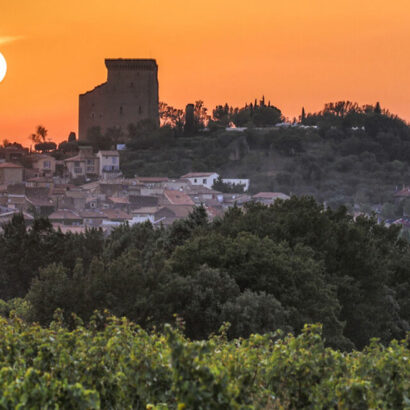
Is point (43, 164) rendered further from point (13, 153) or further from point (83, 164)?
point (13, 153)

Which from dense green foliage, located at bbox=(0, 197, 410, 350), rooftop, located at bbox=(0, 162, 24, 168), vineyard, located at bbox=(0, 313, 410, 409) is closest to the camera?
vineyard, located at bbox=(0, 313, 410, 409)

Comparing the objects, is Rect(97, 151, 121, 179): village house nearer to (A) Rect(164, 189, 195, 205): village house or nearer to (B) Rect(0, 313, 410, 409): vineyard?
(A) Rect(164, 189, 195, 205): village house

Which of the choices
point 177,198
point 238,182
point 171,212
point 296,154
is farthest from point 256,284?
point 296,154

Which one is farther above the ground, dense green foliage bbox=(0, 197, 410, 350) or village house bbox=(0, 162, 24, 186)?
village house bbox=(0, 162, 24, 186)

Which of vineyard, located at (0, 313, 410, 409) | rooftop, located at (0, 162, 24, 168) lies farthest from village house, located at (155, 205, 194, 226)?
vineyard, located at (0, 313, 410, 409)

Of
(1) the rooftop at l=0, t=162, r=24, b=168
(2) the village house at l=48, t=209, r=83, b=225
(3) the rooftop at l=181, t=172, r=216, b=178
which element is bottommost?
(2) the village house at l=48, t=209, r=83, b=225

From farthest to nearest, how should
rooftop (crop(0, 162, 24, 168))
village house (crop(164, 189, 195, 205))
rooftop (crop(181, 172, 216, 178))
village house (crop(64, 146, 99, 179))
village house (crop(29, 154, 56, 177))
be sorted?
village house (crop(29, 154, 56, 177)) < village house (crop(64, 146, 99, 179)) < rooftop (crop(0, 162, 24, 168)) < rooftop (crop(181, 172, 216, 178)) < village house (crop(164, 189, 195, 205))

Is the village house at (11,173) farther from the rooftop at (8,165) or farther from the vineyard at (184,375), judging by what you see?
the vineyard at (184,375)

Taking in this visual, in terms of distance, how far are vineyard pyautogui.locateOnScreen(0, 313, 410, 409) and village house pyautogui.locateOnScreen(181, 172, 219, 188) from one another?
8273 cm

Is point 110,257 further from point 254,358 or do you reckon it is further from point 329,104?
point 329,104

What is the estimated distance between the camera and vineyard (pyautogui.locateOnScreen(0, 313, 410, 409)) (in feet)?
21.1

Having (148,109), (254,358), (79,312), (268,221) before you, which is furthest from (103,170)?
(254,358)

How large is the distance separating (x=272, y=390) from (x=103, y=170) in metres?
88.1

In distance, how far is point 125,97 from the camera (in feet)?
367
